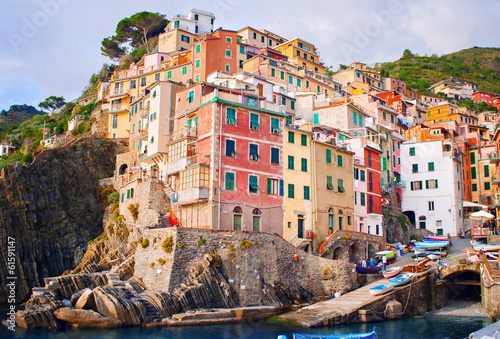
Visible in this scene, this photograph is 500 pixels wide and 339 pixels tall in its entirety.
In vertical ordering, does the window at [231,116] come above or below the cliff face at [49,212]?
above

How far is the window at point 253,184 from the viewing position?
40344 millimetres

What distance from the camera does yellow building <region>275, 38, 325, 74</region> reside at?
87581 mm

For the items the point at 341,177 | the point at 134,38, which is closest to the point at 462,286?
the point at 341,177

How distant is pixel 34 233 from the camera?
50844 mm

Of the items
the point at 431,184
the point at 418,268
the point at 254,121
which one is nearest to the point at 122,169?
the point at 254,121

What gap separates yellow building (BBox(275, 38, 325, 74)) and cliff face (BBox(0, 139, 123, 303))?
141 feet

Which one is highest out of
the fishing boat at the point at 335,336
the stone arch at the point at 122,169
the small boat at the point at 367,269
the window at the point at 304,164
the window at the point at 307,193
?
the stone arch at the point at 122,169

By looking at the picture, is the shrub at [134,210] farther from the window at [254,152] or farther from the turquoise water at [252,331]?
the turquoise water at [252,331]

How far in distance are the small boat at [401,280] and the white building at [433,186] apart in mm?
24755

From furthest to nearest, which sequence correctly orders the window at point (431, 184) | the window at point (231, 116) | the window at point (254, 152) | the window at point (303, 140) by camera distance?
1. the window at point (431, 184)
2. the window at point (303, 140)
3. the window at point (254, 152)
4. the window at point (231, 116)

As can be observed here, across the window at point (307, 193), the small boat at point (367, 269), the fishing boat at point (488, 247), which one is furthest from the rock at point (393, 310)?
the window at point (307, 193)

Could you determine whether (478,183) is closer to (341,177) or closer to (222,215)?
(341,177)

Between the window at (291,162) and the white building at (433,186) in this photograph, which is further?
the white building at (433,186)

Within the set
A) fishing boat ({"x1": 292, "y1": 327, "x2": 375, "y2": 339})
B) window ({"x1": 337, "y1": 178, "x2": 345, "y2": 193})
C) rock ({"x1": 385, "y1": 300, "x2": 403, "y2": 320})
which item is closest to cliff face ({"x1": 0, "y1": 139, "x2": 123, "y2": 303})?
window ({"x1": 337, "y1": 178, "x2": 345, "y2": 193})
